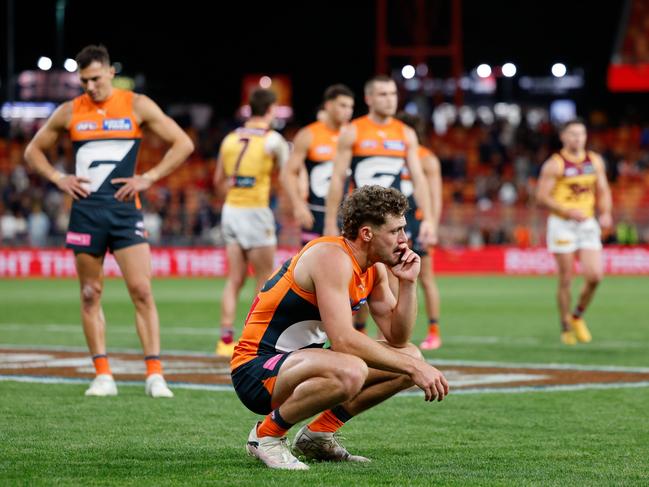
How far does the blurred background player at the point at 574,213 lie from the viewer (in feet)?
46.4

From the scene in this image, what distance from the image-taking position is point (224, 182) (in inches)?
517

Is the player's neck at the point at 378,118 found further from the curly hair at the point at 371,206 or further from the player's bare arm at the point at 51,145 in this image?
the curly hair at the point at 371,206

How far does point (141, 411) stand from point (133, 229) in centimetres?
162

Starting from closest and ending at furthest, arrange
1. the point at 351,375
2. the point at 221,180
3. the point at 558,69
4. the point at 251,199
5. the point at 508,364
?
the point at 351,375 → the point at 508,364 → the point at 251,199 → the point at 221,180 → the point at 558,69

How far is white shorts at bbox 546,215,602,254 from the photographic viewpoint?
1428cm

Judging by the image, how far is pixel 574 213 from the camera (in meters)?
14.1

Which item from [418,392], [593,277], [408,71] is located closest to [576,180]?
[593,277]

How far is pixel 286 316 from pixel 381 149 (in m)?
5.49

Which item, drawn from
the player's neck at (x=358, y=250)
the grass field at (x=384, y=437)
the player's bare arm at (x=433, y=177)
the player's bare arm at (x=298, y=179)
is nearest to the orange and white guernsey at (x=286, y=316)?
the player's neck at (x=358, y=250)

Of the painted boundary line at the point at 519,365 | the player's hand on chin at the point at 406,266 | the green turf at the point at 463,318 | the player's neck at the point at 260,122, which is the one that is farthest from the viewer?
the green turf at the point at 463,318

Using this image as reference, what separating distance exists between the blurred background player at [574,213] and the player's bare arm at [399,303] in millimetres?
7860

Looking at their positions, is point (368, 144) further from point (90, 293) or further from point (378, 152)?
point (90, 293)

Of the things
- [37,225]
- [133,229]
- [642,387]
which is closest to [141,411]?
[133,229]

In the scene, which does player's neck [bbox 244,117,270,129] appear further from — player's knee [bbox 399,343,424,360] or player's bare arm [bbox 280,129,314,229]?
player's knee [bbox 399,343,424,360]
